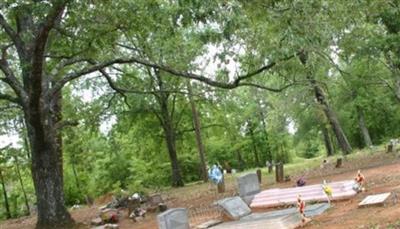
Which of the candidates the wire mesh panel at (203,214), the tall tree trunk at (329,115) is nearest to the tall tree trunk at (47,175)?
the wire mesh panel at (203,214)

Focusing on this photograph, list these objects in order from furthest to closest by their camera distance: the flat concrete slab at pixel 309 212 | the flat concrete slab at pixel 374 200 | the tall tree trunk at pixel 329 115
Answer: the tall tree trunk at pixel 329 115
the flat concrete slab at pixel 309 212
the flat concrete slab at pixel 374 200

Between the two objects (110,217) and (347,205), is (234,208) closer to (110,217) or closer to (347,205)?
(347,205)

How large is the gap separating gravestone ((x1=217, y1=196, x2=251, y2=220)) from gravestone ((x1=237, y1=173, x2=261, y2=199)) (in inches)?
63.4

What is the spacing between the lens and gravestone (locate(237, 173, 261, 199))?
16875mm

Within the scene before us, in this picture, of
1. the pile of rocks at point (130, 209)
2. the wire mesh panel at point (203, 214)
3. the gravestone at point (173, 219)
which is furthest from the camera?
the pile of rocks at point (130, 209)

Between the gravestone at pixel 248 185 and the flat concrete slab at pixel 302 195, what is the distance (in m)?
0.30

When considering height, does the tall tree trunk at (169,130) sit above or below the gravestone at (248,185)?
above

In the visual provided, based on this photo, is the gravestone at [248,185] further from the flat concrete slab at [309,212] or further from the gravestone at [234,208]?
the flat concrete slab at [309,212]

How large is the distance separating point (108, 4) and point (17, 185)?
29.5 metres

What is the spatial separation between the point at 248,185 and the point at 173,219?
5337 millimetres

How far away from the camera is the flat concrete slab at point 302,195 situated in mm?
14539

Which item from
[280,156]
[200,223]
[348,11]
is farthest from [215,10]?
[280,156]

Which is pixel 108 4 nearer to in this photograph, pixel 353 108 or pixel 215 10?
pixel 215 10

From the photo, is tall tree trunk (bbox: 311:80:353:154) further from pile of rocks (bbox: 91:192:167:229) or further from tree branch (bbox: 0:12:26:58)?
tree branch (bbox: 0:12:26:58)
